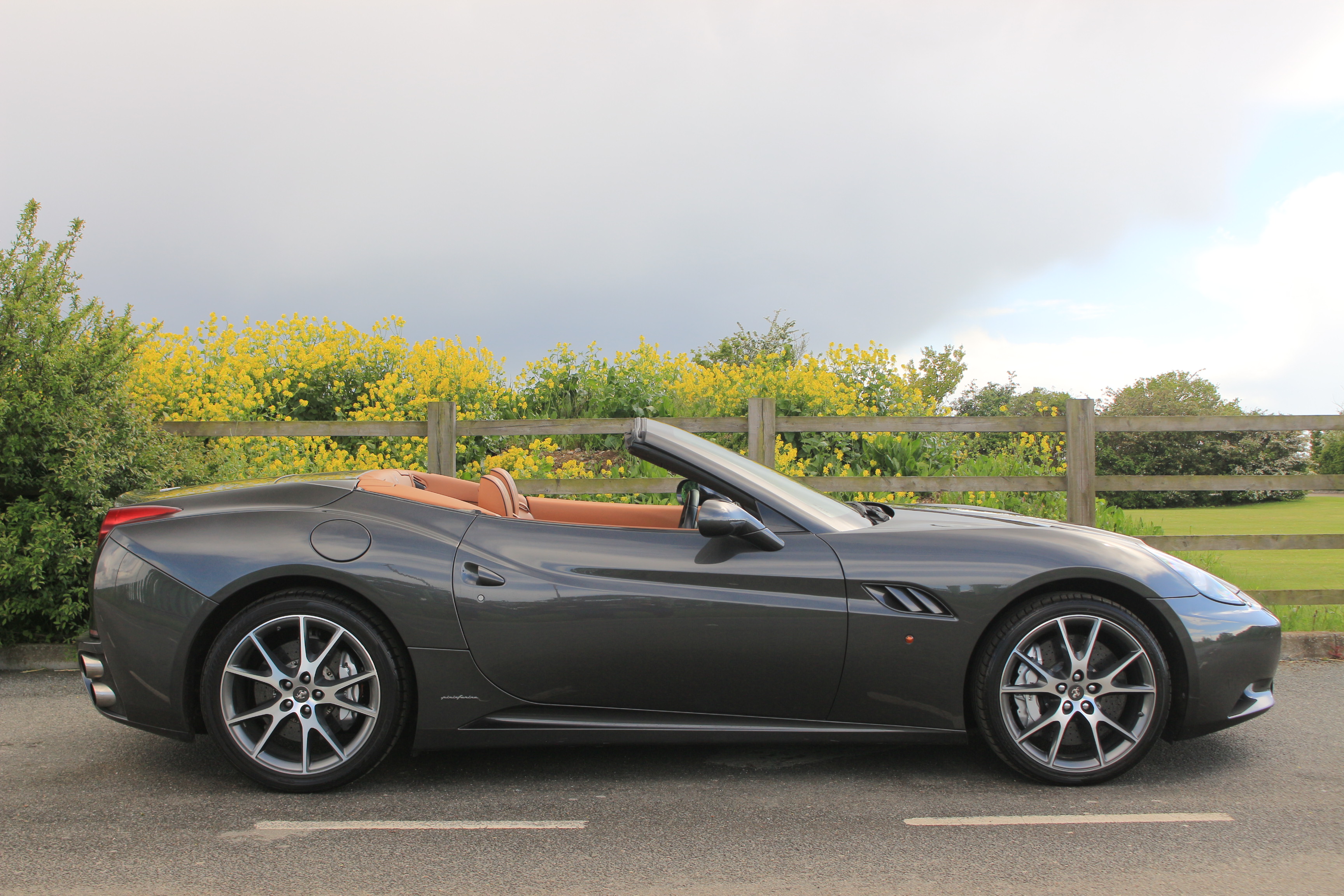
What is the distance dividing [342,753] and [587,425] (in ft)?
11.4

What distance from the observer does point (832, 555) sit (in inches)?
123

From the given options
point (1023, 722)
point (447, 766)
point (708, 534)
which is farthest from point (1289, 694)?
point (447, 766)

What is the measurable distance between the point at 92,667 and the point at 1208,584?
3.96m

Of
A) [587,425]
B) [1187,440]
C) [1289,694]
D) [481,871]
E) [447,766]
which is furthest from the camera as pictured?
[1187,440]

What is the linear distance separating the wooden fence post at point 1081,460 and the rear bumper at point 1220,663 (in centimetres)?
317

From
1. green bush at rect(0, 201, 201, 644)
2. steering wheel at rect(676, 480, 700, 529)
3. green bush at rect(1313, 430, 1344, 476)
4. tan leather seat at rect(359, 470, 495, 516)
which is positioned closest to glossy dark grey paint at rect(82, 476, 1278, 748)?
tan leather seat at rect(359, 470, 495, 516)

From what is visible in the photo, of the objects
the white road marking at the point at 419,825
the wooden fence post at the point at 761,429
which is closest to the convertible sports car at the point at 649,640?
the white road marking at the point at 419,825

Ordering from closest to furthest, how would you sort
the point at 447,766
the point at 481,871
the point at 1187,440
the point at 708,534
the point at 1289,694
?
1. the point at 481,871
2. the point at 708,534
3. the point at 447,766
4. the point at 1289,694
5. the point at 1187,440

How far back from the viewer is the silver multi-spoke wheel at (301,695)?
3.08 m

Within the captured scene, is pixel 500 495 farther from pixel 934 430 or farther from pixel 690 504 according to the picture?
pixel 934 430

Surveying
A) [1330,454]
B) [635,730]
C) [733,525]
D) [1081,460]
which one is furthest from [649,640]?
[1330,454]

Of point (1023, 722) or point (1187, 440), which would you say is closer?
point (1023, 722)

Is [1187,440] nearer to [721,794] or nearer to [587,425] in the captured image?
[587,425]

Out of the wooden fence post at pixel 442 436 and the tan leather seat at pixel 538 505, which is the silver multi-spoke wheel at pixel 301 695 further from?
the wooden fence post at pixel 442 436
